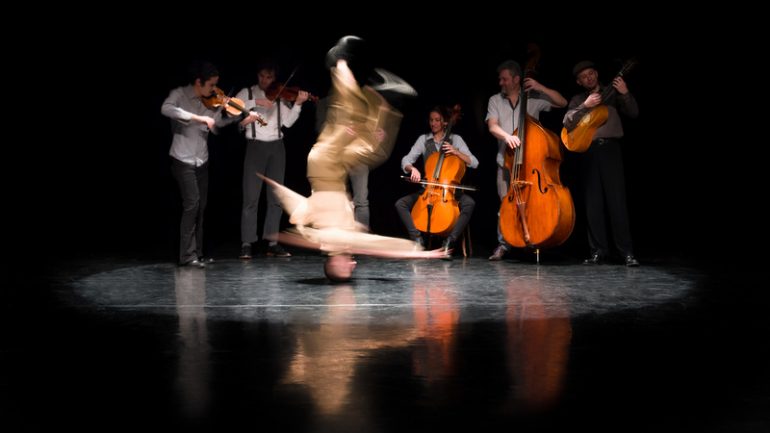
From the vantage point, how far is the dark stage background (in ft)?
24.0

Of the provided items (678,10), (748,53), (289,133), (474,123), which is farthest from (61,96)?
(748,53)

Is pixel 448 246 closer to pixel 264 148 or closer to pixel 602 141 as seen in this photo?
pixel 602 141

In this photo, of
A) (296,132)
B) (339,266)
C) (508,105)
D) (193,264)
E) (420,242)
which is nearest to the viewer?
(339,266)

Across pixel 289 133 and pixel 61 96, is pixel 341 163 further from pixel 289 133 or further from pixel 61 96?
pixel 61 96

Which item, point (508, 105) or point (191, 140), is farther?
point (508, 105)

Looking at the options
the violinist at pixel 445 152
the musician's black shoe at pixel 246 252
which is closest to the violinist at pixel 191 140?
the musician's black shoe at pixel 246 252

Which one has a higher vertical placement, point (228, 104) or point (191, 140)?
point (228, 104)

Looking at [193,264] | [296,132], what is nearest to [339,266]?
[193,264]

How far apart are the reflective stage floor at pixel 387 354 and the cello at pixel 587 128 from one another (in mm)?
911

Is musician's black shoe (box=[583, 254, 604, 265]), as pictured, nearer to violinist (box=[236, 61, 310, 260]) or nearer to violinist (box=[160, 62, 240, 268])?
violinist (box=[236, 61, 310, 260])

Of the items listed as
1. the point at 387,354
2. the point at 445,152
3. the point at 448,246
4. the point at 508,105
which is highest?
the point at 508,105

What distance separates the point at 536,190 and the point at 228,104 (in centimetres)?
217

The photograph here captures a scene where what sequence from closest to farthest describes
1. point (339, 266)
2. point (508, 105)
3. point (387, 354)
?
point (387, 354)
point (339, 266)
point (508, 105)

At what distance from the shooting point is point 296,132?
26.8 ft
